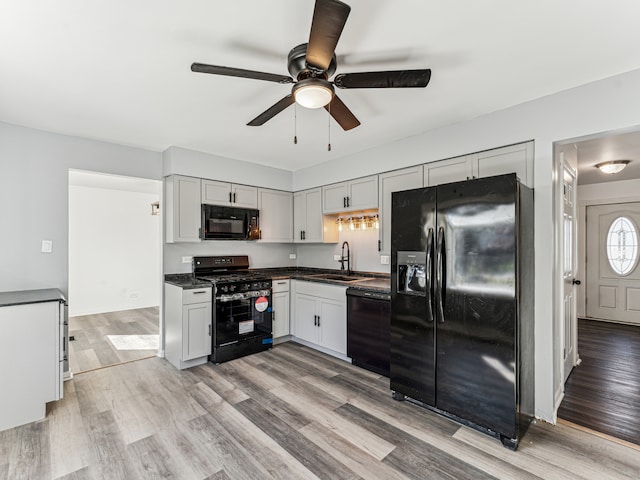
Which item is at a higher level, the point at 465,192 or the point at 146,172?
the point at 146,172

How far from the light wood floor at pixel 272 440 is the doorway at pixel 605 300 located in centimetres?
58

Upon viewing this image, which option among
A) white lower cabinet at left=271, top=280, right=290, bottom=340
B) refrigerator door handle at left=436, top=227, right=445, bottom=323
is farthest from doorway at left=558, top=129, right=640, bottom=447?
white lower cabinet at left=271, top=280, right=290, bottom=340

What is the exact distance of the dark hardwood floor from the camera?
2479 millimetres

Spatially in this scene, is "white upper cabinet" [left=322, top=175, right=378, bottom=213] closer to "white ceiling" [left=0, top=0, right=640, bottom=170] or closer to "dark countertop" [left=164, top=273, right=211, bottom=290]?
"white ceiling" [left=0, top=0, right=640, bottom=170]

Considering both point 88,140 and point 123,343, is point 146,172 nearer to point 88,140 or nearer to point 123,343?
point 88,140

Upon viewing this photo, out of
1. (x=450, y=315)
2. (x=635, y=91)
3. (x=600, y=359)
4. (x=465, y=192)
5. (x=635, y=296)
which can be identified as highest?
(x=635, y=91)

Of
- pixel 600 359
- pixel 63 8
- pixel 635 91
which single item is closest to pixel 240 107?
pixel 63 8

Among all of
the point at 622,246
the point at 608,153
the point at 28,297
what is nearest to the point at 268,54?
the point at 28,297

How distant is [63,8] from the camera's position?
1.59m

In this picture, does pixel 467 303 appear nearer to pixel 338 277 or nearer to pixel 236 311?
pixel 338 277

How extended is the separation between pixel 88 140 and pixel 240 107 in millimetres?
1975

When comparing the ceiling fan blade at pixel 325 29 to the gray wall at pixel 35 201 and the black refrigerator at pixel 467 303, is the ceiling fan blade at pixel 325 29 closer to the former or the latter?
the black refrigerator at pixel 467 303

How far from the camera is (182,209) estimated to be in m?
3.85

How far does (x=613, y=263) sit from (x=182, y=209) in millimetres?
7120
